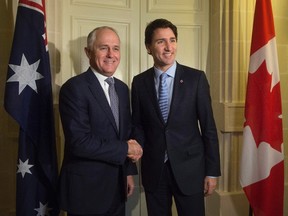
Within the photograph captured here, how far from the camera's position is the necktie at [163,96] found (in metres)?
1.62

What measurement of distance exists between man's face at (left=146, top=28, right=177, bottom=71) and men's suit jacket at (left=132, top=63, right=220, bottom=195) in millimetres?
94

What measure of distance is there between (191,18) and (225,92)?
76 centimetres

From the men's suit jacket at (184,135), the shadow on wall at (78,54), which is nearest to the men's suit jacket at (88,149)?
the men's suit jacket at (184,135)

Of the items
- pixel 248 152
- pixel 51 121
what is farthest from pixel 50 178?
pixel 248 152

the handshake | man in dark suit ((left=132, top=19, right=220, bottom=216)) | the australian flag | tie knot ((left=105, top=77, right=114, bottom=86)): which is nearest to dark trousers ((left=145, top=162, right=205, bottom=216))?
man in dark suit ((left=132, top=19, right=220, bottom=216))

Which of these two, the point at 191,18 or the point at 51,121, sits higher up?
the point at 191,18

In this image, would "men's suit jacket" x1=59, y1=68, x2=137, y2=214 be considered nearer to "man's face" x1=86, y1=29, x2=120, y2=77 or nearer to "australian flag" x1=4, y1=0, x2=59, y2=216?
"man's face" x1=86, y1=29, x2=120, y2=77

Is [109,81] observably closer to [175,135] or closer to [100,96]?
[100,96]

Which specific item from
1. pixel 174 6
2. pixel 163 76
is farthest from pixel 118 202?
pixel 174 6

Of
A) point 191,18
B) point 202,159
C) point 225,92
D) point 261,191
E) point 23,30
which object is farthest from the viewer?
point 191,18

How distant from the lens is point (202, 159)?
1617 mm

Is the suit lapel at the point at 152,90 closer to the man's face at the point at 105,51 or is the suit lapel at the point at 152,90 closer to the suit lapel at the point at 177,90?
the suit lapel at the point at 177,90

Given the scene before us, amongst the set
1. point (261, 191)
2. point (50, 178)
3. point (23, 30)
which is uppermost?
point (23, 30)

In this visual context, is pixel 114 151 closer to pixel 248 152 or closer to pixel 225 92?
pixel 248 152
